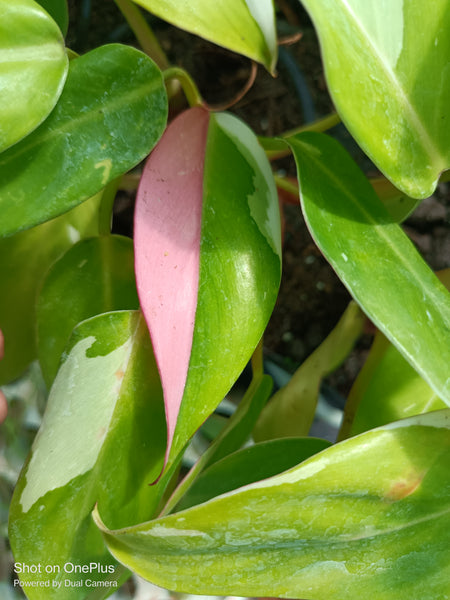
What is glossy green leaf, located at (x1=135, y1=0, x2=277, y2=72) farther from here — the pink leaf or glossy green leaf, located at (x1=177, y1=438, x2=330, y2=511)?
glossy green leaf, located at (x1=177, y1=438, x2=330, y2=511)

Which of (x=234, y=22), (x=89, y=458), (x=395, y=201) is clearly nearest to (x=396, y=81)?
(x=234, y=22)

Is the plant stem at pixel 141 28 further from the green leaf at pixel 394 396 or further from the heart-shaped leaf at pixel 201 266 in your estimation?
the green leaf at pixel 394 396

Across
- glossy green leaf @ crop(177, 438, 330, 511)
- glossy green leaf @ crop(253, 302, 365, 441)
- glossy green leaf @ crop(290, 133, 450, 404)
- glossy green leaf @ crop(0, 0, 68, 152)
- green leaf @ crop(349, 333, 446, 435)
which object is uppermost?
glossy green leaf @ crop(0, 0, 68, 152)

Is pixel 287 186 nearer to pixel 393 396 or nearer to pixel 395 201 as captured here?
pixel 395 201

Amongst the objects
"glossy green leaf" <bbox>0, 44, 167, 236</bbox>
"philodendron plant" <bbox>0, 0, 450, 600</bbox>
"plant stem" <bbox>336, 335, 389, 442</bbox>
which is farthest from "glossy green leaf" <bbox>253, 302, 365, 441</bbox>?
"glossy green leaf" <bbox>0, 44, 167, 236</bbox>

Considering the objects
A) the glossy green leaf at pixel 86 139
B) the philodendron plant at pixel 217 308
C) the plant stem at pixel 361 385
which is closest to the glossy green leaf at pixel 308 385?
the plant stem at pixel 361 385

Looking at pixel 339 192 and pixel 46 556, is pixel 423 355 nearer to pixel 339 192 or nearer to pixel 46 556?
pixel 339 192
